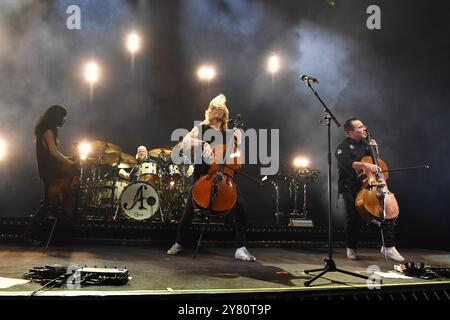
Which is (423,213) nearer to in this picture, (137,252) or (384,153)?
(384,153)

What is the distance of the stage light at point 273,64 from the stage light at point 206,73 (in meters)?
1.31

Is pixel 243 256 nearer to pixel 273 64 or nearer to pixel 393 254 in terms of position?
pixel 393 254

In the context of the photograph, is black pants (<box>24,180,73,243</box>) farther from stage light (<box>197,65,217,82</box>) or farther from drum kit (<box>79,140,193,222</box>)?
stage light (<box>197,65,217,82</box>)

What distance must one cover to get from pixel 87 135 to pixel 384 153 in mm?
6425

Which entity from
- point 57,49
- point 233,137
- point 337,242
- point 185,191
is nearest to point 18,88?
point 57,49

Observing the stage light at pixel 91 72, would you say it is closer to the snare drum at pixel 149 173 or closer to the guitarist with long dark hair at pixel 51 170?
the snare drum at pixel 149 173

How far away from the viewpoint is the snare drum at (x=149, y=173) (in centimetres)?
730

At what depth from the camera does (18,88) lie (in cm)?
783

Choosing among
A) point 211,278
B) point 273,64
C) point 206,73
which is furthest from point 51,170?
point 273,64

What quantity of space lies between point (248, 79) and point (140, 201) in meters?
4.28

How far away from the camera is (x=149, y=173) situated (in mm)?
7289

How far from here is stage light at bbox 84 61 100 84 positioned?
8.55m

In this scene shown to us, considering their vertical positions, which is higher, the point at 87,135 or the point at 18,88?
the point at 18,88
